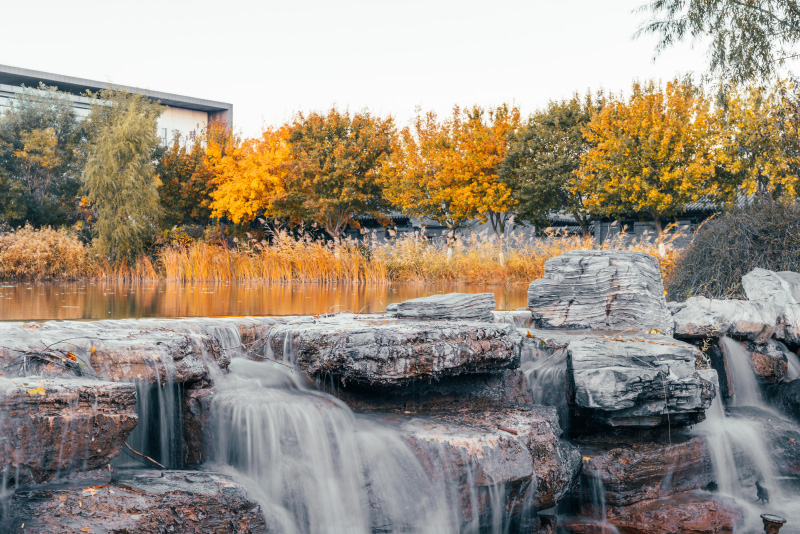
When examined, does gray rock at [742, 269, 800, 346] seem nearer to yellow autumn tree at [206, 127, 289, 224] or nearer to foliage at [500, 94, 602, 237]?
foliage at [500, 94, 602, 237]

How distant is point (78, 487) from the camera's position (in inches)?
113

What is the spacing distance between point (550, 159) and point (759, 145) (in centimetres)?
1011

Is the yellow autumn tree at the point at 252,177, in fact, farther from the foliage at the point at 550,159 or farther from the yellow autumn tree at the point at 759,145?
the yellow autumn tree at the point at 759,145

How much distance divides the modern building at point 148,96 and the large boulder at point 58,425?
33427 mm

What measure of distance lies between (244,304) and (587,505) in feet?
17.9

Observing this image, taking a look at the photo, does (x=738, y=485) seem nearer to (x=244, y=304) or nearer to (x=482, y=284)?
(x=244, y=304)

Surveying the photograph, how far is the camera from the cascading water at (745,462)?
472cm

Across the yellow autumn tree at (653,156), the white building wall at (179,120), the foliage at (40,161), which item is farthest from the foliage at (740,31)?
the white building wall at (179,120)

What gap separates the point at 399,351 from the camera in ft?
13.5

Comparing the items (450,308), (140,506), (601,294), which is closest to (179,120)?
(601,294)

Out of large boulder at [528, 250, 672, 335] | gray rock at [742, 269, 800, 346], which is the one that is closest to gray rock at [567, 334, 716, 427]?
large boulder at [528, 250, 672, 335]

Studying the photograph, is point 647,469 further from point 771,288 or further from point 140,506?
point 140,506

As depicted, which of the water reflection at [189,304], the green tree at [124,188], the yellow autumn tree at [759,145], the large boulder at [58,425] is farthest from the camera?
the green tree at [124,188]

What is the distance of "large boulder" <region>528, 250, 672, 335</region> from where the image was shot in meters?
6.01
